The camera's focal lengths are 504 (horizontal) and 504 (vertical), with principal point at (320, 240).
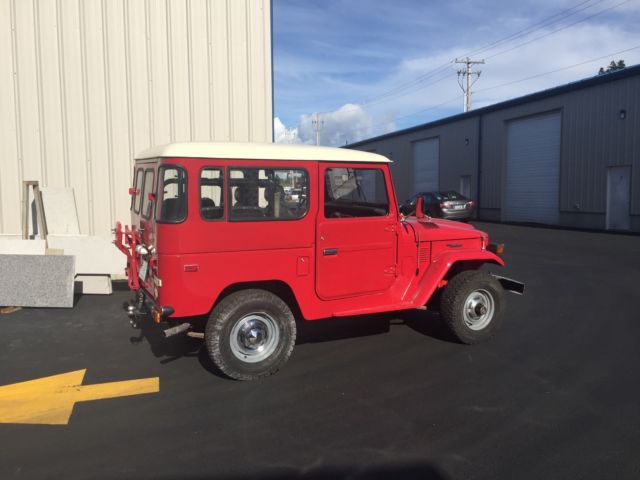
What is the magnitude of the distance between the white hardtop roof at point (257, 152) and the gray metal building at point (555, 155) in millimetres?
16515

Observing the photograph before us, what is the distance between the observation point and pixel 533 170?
2259 cm

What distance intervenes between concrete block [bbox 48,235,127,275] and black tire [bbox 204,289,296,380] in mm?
4128

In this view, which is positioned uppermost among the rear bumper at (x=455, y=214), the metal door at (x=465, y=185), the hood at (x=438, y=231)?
the metal door at (x=465, y=185)

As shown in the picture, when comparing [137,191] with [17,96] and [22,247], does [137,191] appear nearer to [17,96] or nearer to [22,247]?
[22,247]

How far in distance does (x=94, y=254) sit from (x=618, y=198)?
17902 mm

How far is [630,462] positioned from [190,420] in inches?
120

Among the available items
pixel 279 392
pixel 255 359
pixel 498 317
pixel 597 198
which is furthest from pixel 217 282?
pixel 597 198

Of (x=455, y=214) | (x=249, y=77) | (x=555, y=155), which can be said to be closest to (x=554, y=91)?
(x=555, y=155)

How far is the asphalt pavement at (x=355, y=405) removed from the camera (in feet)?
10.7

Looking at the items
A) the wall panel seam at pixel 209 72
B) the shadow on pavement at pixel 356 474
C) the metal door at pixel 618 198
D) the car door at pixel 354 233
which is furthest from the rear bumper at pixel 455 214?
the shadow on pavement at pixel 356 474

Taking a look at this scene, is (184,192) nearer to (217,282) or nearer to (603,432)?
(217,282)

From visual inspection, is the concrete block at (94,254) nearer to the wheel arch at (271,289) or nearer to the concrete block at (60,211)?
the concrete block at (60,211)

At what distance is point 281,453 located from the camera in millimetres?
3381

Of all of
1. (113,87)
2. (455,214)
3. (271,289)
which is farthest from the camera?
(455,214)
